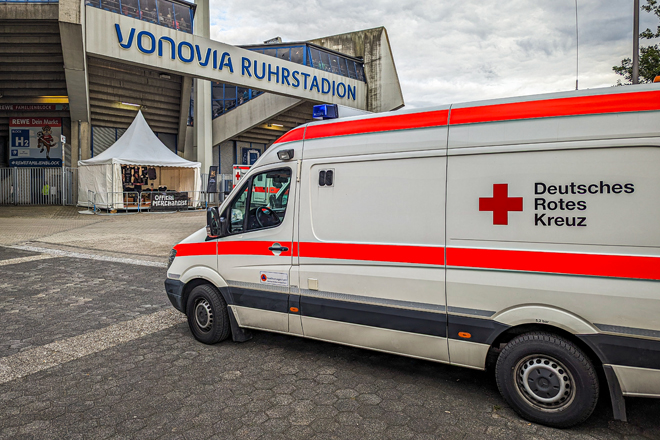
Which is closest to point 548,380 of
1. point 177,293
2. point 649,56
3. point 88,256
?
point 177,293

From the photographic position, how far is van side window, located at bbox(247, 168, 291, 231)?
419 cm

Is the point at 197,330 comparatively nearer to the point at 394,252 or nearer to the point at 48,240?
the point at 394,252

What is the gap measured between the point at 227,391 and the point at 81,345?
197cm

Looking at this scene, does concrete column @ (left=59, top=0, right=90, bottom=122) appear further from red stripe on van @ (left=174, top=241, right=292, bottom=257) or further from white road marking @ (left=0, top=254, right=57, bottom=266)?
red stripe on van @ (left=174, top=241, right=292, bottom=257)

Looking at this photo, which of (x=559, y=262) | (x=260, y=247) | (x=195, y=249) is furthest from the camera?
(x=195, y=249)

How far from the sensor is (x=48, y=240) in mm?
12375

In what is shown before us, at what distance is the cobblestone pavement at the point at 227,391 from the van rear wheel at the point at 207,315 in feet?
0.38

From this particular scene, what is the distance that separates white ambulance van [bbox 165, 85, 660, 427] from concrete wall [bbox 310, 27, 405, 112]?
92.7 feet

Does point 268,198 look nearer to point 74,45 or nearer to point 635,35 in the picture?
point 635,35

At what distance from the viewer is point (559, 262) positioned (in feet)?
9.70

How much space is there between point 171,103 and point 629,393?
27.3 metres

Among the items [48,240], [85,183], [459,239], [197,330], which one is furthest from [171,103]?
[459,239]

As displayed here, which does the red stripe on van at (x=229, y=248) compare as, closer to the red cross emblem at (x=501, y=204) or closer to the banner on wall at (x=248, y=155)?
the red cross emblem at (x=501, y=204)

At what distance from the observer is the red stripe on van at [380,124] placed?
3.49 m
